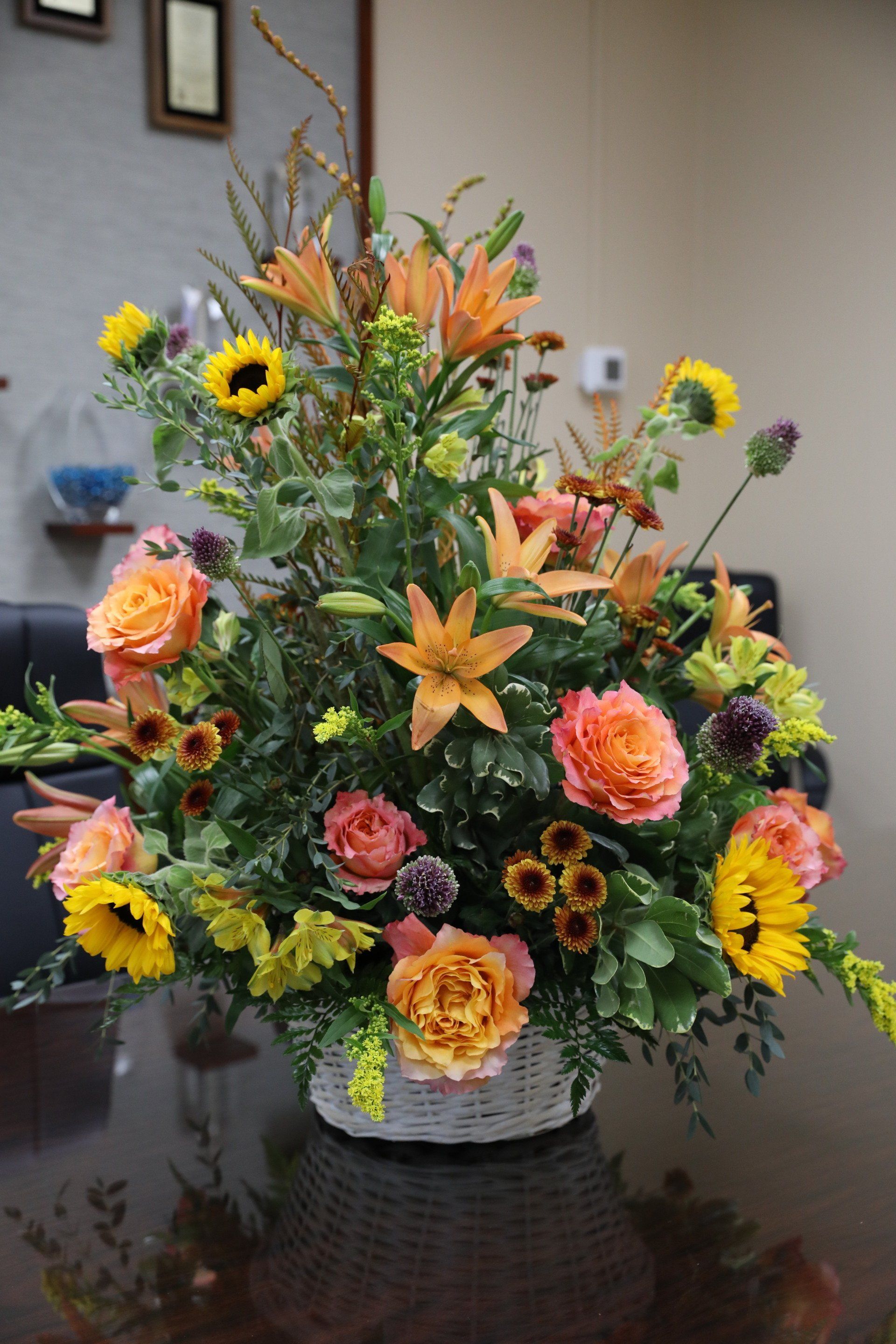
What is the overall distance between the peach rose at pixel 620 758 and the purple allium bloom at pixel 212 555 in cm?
22

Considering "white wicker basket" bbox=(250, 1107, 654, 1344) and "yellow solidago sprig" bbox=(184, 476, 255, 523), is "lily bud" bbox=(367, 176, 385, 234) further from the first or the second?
"white wicker basket" bbox=(250, 1107, 654, 1344)

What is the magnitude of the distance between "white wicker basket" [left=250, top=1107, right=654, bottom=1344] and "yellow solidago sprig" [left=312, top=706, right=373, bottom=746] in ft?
0.94

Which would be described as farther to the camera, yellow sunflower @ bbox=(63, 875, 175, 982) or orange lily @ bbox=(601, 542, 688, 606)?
orange lily @ bbox=(601, 542, 688, 606)

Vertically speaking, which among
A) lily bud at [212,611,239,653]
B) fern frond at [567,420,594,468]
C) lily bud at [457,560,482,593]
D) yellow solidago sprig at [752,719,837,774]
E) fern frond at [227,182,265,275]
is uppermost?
fern frond at [227,182,265,275]

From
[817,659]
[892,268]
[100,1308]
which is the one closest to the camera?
[100,1308]

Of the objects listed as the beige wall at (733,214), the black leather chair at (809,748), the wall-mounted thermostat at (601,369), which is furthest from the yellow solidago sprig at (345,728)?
the wall-mounted thermostat at (601,369)

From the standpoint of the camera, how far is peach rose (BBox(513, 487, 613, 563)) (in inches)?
29.1

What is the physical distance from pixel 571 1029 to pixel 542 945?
0.17ft

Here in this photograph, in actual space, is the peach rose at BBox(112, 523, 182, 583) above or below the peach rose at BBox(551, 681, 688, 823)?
above

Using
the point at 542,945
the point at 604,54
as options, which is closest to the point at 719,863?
the point at 542,945

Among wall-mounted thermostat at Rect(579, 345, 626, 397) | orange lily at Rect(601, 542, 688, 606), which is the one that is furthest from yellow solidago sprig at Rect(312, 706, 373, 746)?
wall-mounted thermostat at Rect(579, 345, 626, 397)

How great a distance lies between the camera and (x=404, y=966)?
65cm

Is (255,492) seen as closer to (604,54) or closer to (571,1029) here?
(571,1029)

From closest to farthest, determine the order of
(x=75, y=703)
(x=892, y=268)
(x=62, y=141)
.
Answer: (x=75, y=703)
(x=62, y=141)
(x=892, y=268)
